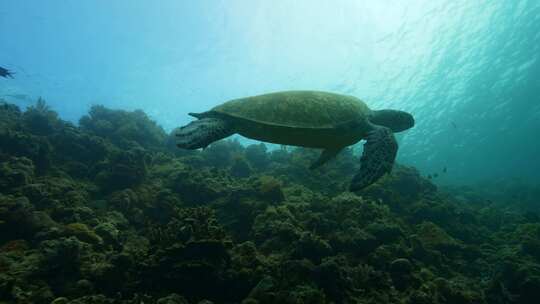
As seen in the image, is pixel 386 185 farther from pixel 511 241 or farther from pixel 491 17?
pixel 491 17

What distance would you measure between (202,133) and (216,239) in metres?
2.20

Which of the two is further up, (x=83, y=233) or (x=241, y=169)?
(x=241, y=169)

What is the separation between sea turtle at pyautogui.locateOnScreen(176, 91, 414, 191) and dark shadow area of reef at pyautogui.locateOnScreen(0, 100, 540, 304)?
1533mm

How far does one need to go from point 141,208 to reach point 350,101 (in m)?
5.66

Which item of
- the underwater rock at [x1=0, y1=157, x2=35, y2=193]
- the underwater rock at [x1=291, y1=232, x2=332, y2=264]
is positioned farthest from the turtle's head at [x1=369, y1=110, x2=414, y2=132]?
the underwater rock at [x1=0, y1=157, x2=35, y2=193]

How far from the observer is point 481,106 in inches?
1475

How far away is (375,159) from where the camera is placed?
5.40m

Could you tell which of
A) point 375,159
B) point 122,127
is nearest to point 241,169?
point 122,127

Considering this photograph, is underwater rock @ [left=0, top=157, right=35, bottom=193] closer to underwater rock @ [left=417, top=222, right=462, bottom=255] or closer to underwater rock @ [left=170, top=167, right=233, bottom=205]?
underwater rock @ [left=170, top=167, right=233, bottom=205]

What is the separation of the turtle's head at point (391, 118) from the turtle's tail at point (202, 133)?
3.70m

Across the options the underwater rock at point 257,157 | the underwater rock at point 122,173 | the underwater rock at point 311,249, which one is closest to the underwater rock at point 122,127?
the underwater rock at point 122,173

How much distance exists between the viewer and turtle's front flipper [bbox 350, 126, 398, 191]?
499 centimetres

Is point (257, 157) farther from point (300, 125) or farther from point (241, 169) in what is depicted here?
point (300, 125)

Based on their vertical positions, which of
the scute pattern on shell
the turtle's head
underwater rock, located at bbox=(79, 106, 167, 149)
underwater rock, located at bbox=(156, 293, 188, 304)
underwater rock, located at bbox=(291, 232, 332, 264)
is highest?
underwater rock, located at bbox=(79, 106, 167, 149)
